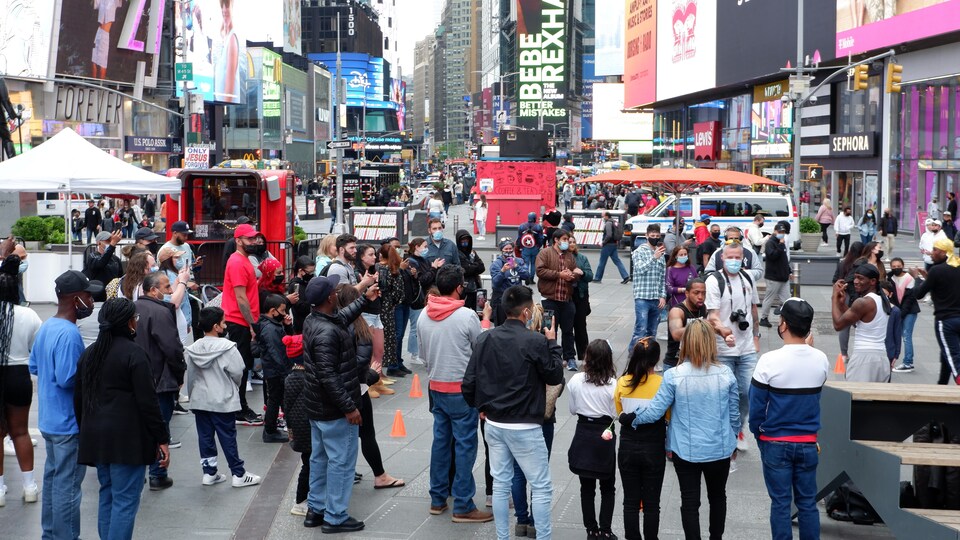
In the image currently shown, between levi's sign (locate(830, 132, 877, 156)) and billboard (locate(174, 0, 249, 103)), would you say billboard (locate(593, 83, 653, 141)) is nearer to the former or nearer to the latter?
billboard (locate(174, 0, 249, 103))

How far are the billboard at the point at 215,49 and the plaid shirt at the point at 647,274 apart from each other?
6354cm

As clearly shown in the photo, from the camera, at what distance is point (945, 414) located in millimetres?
7309

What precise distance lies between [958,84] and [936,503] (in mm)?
33721

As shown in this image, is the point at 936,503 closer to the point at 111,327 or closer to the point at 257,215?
the point at 111,327

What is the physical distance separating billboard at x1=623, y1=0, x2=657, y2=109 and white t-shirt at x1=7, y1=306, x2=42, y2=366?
69.3 meters

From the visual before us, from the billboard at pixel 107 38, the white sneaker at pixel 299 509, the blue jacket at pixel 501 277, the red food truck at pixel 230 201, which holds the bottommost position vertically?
the white sneaker at pixel 299 509

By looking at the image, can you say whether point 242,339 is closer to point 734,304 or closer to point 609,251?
point 734,304

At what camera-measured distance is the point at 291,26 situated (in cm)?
13462

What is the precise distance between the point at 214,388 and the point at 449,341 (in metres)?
2.14

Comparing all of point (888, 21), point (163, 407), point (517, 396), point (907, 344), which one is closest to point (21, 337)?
point (163, 407)

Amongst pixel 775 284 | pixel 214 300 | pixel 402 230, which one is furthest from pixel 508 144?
pixel 214 300

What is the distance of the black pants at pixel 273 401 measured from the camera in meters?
10.1

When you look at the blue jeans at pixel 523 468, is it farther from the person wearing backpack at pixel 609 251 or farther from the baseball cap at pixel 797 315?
the person wearing backpack at pixel 609 251

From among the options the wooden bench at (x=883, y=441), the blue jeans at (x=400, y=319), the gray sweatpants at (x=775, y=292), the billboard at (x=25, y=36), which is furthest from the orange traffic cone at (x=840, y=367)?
the billboard at (x=25, y=36)
